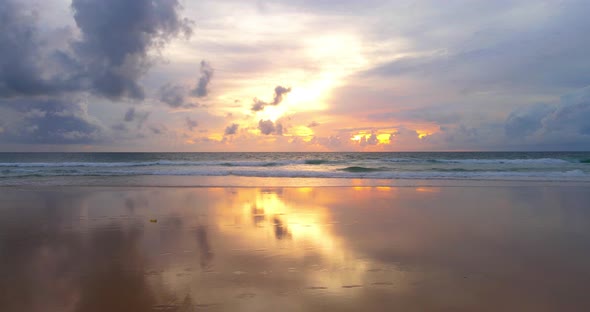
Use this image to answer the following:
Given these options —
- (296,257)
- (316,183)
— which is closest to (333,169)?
(316,183)

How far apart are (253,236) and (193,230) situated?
142cm

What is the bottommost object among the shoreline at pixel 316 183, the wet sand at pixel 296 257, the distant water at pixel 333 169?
the wet sand at pixel 296 257

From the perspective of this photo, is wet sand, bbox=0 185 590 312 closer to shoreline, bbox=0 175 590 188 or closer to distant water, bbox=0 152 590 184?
shoreline, bbox=0 175 590 188

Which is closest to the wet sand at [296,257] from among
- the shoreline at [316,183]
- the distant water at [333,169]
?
the shoreline at [316,183]

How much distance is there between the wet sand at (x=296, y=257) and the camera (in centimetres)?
416

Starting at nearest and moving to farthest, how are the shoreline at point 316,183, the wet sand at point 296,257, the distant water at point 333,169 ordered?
the wet sand at point 296,257 < the shoreline at point 316,183 < the distant water at point 333,169

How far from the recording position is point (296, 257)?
5.61 meters

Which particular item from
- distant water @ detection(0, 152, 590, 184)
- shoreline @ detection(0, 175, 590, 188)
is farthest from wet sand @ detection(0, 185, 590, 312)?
distant water @ detection(0, 152, 590, 184)

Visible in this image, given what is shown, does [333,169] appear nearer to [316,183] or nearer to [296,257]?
[316,183]

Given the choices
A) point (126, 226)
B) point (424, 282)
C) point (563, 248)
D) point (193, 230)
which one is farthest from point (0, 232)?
point (563, 248)

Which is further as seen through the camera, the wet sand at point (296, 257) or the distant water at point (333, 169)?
the distant water at point (333, 169)

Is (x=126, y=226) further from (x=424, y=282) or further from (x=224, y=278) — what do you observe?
(x=424, y=282)

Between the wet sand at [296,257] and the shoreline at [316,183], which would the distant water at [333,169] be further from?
the wet sand at [296,257]

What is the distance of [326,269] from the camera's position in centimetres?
509
